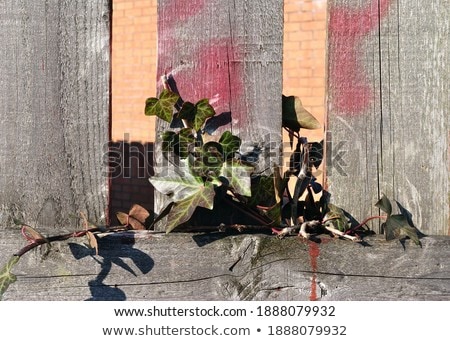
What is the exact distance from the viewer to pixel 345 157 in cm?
171

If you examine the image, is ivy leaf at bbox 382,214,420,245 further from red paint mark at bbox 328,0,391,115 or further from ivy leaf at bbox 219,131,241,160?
ivy leaf at bbox 219,131,241,160

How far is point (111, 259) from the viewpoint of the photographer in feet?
5.59

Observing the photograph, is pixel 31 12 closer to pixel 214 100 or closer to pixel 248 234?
pixel 214 100

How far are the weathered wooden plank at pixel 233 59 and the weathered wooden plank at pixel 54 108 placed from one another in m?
0.18

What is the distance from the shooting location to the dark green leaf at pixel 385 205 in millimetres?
1633

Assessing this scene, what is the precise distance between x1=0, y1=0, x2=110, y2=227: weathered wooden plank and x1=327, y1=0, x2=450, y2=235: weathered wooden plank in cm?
63

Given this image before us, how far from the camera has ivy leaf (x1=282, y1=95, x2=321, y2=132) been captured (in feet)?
5.68

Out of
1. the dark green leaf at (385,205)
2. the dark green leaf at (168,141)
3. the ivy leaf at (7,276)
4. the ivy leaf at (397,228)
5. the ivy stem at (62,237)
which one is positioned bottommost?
the ivy leaf at (7,276)

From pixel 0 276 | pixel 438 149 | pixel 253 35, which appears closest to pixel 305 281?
pixel 438 149

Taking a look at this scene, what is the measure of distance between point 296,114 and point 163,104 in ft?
1.20

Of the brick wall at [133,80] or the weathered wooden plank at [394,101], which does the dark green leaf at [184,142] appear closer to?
the weathered wooden plank at [394,101]

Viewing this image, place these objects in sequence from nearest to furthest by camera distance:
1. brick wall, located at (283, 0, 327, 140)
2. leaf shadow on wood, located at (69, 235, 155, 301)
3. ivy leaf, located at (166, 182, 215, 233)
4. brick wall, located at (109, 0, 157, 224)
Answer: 1. ivy leaf, located at (166, 182, 215, 233)
2. leaf shadow on wood, located at (69, 235, 155, 301)
3. brick wall, located at (283, 0, 327, 140)
4. brick wall, located at (109, 0, 157, 224)

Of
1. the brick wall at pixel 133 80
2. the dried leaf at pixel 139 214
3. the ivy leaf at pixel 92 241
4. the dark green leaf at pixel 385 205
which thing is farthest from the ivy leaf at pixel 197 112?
the brick wall at pixel 133 80

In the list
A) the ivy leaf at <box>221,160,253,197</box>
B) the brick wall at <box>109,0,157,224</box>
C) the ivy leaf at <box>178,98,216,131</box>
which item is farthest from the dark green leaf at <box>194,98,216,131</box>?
the brick wall at <box>109,0,157,224</box>
